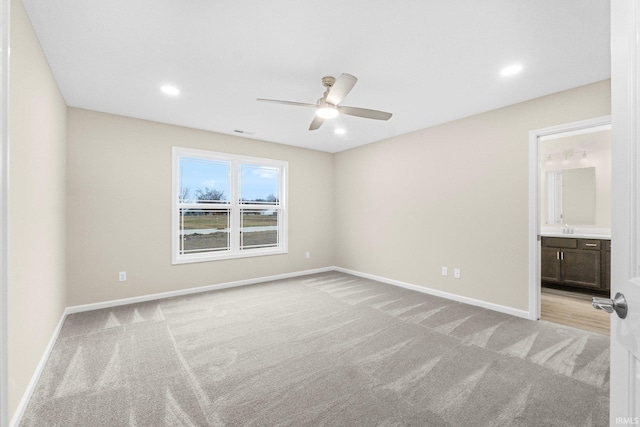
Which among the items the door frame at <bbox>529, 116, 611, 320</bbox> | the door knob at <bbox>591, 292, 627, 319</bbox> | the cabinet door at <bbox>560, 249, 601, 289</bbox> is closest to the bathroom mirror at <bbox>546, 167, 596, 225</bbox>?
the cabinet door at <bbox>560, 249, 601, 289</bbox>

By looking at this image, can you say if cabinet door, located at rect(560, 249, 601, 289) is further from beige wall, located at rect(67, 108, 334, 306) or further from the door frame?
beige wall, located at rect(67, 108, 334, 306)

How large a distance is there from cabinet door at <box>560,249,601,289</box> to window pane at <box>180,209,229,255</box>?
5329mm

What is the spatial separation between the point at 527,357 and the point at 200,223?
4392 millimetres

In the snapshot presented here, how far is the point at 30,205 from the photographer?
206 cm

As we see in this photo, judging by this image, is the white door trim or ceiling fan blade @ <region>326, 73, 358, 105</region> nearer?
the white door trim

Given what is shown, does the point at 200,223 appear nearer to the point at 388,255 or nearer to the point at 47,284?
the point at 47,284

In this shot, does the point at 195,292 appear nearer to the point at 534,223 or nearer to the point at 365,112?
the point at 365,112

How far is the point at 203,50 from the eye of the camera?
2355 millimetres

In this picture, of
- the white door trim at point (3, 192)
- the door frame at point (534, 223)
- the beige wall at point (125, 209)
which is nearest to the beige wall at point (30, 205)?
the beige wall at point (125, 209)

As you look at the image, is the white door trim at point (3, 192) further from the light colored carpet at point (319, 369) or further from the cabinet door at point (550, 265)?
the cabinet door at point (550, 265)

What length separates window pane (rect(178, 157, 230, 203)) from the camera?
4418 mm

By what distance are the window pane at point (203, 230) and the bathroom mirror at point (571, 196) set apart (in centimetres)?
564

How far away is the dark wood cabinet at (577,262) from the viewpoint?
4031 millimetres

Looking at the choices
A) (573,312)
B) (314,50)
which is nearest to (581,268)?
(573,312)
